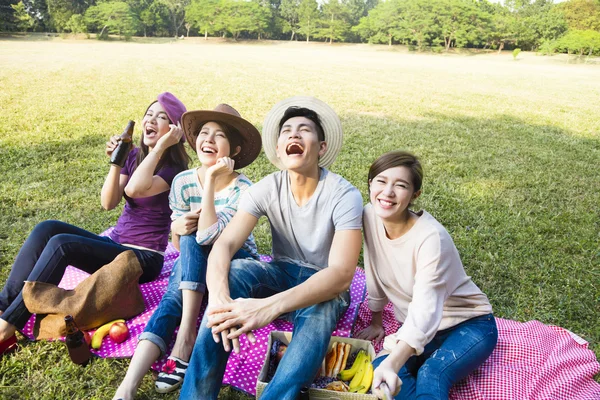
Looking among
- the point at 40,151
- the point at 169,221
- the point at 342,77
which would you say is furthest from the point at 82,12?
the point at 169,221

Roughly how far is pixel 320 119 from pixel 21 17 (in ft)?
179

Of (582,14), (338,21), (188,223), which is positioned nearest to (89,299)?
(188,223)

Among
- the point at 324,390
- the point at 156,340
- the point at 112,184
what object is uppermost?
the point at 112,184

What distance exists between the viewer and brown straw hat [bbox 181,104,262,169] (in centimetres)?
342

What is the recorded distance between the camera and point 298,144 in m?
2.96

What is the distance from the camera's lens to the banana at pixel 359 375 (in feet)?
8.47

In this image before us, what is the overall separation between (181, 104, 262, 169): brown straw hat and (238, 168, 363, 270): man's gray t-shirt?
582 mm

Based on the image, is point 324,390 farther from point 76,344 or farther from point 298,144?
point 76,344

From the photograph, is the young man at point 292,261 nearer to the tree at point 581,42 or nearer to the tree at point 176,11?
the tree at point 581,42

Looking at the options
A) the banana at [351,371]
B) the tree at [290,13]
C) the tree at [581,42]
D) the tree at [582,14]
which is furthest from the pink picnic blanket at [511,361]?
the tree at [290,13]

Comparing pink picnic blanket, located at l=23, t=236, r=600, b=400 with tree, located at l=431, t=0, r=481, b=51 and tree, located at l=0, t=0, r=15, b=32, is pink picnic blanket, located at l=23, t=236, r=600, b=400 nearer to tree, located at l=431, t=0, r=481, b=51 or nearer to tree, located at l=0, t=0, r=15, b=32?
tree, located at l=0, t=0, r=15, b=32

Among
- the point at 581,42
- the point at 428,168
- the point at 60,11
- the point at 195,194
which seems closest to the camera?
the point at 195,194

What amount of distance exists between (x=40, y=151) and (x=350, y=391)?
766 centimetres

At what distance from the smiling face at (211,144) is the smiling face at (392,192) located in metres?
1.26
